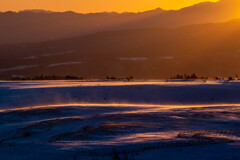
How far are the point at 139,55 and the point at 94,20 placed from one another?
212 ft

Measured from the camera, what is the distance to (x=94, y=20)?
4560 inches

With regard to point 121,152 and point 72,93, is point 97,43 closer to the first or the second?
point 72,93

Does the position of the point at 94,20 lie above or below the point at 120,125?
above

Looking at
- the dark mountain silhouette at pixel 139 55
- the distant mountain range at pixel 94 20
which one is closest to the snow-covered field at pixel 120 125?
the dark mountain silhouette at pixel 139 55

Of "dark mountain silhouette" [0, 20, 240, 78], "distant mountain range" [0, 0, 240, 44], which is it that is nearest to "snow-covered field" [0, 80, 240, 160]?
"dark mountain silhouette" [0, 20, 240, 78]

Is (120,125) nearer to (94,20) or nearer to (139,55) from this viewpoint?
(139,55)

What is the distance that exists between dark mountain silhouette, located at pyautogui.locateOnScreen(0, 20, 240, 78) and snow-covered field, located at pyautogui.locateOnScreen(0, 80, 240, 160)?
710 inches

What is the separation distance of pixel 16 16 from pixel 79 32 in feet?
83.8

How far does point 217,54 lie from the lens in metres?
45.0

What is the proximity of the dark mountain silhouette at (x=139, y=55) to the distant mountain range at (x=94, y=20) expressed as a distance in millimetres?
22432

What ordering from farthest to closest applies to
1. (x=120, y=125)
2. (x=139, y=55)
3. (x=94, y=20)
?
1. (x=94, y=20)
2. (x=139, y=55)
3. (x=120, y=125)

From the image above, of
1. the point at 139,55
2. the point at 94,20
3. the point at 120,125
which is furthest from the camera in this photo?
the point at 94,20

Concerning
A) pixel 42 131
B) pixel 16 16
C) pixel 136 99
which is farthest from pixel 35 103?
pixel 16 16

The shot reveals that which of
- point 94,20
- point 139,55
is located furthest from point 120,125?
point 94,20
